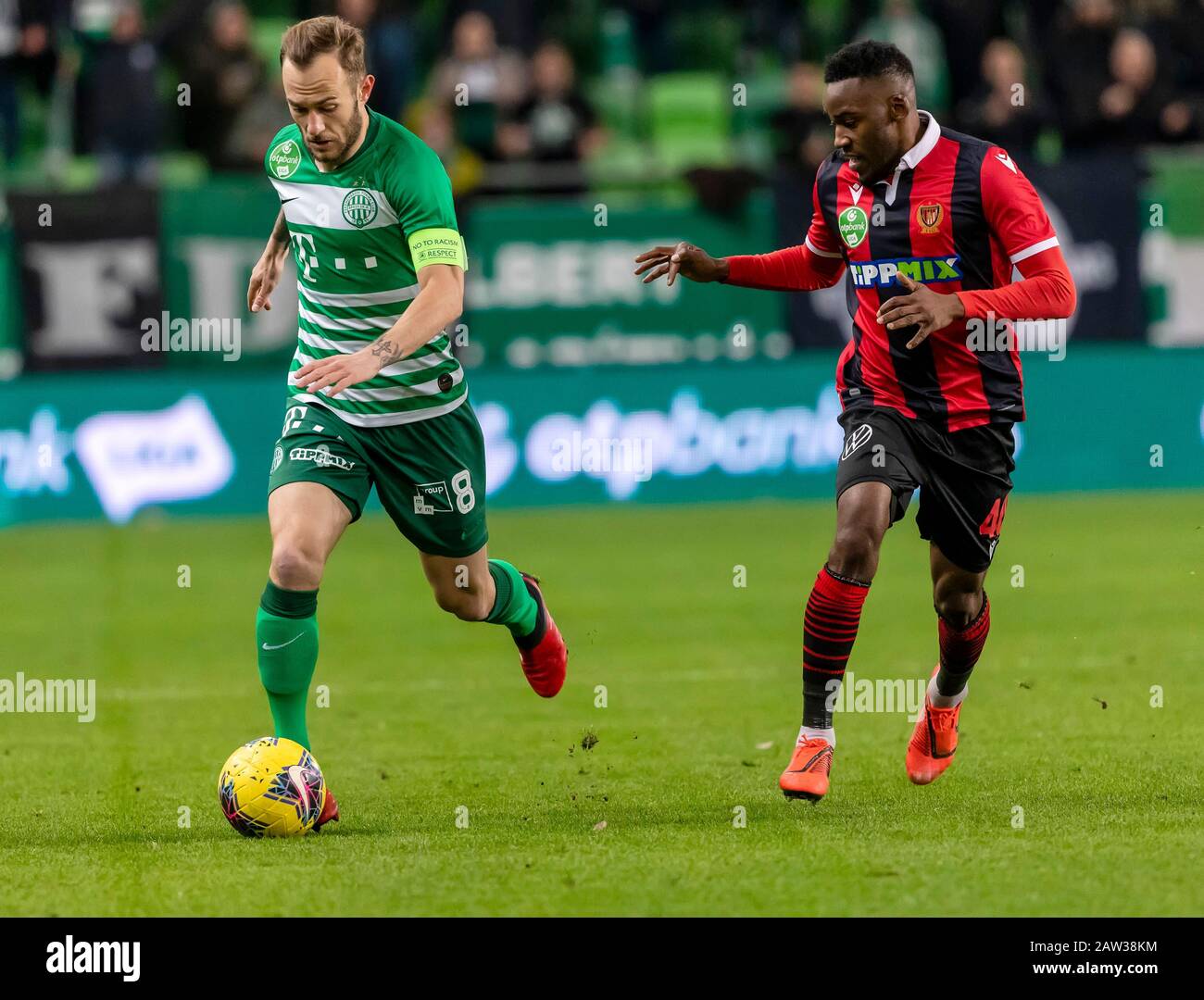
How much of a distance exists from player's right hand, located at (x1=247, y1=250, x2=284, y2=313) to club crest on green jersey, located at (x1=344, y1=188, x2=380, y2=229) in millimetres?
460

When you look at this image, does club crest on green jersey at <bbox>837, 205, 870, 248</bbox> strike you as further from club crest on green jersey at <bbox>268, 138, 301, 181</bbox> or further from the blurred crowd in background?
the blurred crowd in background

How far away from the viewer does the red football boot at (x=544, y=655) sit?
765cm

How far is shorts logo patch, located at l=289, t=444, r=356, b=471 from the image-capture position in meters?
6.48

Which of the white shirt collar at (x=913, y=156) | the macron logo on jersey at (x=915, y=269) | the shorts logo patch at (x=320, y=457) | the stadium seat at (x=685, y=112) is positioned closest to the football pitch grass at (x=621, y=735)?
the shorts logo patch at (x=320, y=457)

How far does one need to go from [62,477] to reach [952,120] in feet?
25.1

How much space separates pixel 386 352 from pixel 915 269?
1.75 metres

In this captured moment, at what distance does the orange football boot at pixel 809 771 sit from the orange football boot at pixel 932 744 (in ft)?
1.85

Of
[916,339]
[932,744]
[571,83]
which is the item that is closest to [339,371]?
[916,339]

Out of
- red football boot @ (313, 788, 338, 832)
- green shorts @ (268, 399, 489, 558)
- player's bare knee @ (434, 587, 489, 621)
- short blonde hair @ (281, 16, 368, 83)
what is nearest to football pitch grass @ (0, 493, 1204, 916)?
red football boot @ (313, 788, 338, 832)

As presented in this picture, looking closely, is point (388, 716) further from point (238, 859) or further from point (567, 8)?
point (567, 8)

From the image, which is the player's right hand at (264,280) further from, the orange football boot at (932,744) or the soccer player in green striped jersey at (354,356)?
the orange football boot at (932,744)

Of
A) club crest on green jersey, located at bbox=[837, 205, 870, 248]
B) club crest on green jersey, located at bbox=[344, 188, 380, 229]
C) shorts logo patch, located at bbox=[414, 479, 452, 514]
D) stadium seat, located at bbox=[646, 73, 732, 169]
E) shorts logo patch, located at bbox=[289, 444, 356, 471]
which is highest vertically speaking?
stadium seat, located at bbox=[646, 73, 732, 169]

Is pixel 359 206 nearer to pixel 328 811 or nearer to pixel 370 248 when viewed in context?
pixel 370 248

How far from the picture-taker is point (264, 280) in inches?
271
